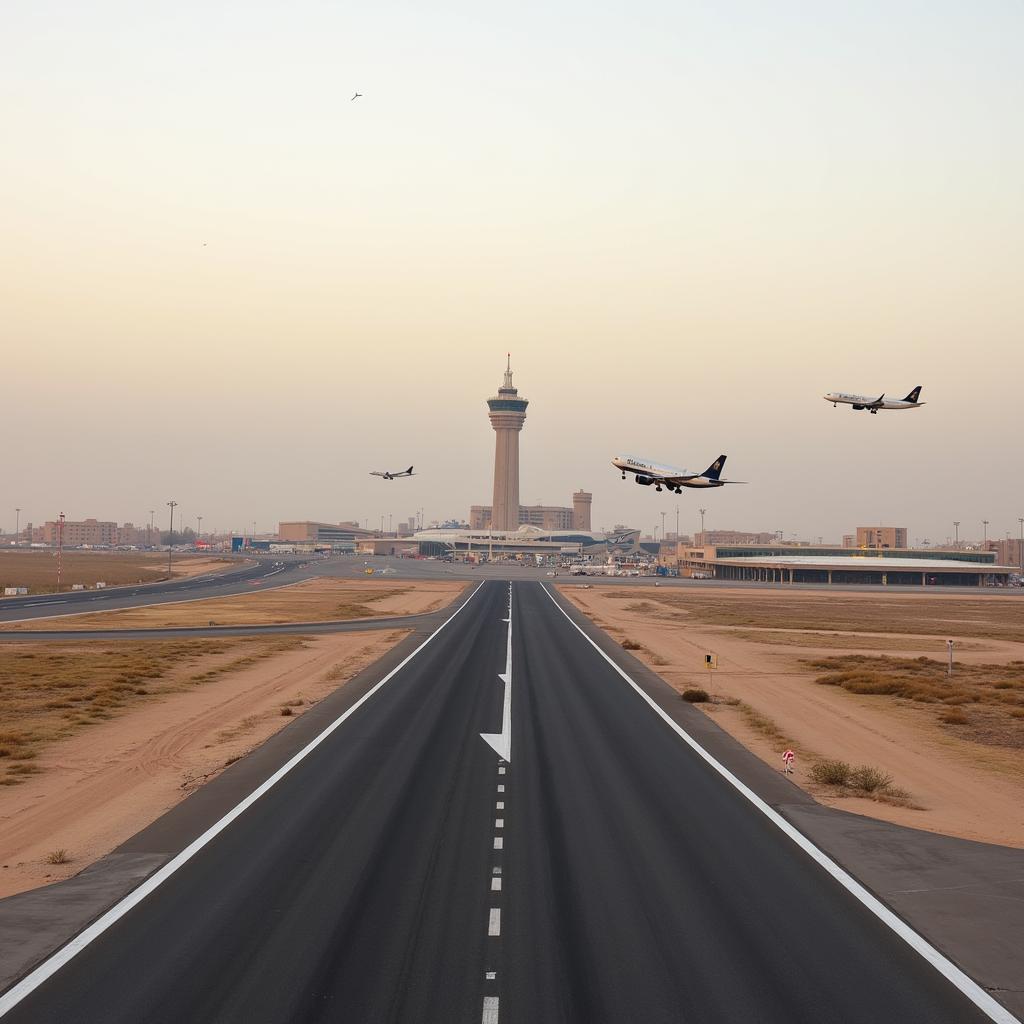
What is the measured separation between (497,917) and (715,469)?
8093 centimetres

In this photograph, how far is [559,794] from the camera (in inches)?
1048

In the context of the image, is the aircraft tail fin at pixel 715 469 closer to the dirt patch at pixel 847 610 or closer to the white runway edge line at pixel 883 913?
the dirt patch at pixel 847 610

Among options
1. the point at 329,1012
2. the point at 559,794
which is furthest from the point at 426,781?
the point at 329,1012

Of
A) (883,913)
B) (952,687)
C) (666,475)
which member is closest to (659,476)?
(666,475)

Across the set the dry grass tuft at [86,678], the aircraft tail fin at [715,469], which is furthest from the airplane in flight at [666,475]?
the dry grass tuft at [86,678]

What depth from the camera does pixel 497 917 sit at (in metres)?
17.1

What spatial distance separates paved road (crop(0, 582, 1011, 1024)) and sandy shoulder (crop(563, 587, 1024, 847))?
6.13 meters

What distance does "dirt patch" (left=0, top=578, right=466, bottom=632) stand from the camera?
8544 centimetres

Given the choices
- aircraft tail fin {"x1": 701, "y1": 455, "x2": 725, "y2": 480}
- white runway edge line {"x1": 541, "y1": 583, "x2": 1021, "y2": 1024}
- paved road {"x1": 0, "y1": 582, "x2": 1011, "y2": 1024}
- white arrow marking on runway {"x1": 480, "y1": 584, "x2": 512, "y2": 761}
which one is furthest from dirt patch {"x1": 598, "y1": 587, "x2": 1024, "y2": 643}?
paved road {"x1": 0, "y1": 582, "x2": 1011, "y2": 1024}

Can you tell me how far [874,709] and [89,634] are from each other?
58.0 meters

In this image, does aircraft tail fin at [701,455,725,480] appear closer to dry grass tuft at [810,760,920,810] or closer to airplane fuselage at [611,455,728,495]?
airplane fuselage at [611,455,728,495]

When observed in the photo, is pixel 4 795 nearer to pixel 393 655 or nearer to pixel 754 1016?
pixel 754 1016

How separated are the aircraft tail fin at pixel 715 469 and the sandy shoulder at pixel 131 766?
50891mm

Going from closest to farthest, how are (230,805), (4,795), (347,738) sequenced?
(230,805) < (4,795) < (347,738)
